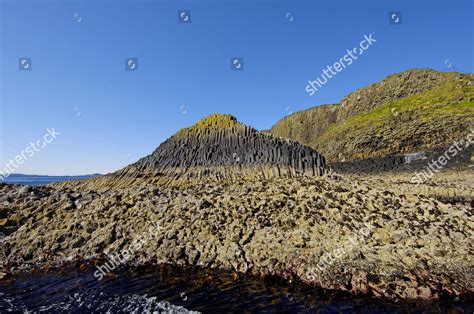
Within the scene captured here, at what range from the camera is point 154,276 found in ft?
45.3

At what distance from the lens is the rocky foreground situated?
12.5 metres

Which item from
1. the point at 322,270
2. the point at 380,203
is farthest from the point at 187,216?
the point at 380,203

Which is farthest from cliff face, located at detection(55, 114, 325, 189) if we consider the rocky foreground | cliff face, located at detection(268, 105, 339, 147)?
cliff face, located at detection(268, 105, 339, 147)

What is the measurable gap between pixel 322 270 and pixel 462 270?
5.89 m

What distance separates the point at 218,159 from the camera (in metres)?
28.1

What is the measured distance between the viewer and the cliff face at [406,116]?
65.1 m

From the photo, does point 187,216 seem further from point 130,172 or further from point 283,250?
point 130,172

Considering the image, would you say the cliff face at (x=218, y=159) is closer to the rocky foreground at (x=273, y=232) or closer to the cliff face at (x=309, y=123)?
the rocky foreground at (x=273, y=232)

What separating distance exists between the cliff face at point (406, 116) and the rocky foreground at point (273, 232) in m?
55.1

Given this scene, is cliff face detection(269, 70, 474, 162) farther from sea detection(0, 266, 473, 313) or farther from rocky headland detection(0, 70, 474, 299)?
sea detection(0, 266, 473, 313)

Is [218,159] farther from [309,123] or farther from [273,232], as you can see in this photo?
[309,123]

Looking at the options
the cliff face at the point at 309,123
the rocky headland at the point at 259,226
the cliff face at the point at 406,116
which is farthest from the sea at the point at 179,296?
the cliff face at the point at 309,123

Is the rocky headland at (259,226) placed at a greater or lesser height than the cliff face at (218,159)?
lesser

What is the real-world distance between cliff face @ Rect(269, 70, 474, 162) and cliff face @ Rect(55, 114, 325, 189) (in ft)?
165
